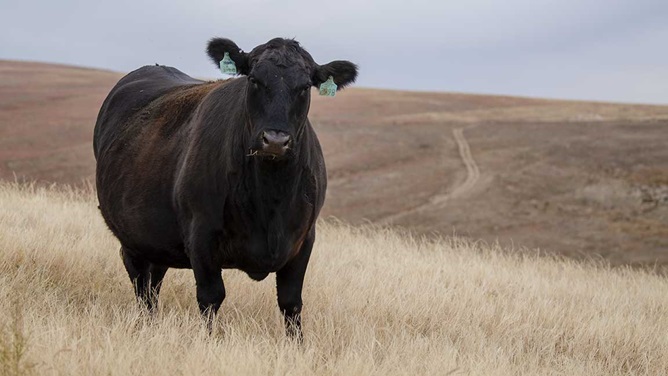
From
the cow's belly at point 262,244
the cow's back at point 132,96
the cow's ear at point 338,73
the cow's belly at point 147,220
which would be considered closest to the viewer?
the cow's belly at point 262,244

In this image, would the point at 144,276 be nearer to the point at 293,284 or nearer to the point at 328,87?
A: the point at 293,284

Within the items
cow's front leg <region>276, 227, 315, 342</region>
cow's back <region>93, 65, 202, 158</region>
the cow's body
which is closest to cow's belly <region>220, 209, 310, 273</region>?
the cow's body

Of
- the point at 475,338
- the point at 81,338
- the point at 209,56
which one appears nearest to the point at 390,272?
the point at 475,338

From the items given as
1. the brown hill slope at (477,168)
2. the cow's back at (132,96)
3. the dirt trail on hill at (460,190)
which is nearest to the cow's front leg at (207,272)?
the cow's back at (132,96)

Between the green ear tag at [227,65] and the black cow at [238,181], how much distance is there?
0.04 metres

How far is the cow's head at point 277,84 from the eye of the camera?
5434 millimetres

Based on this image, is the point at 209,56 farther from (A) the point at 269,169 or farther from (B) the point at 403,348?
(B) the point at 403,348

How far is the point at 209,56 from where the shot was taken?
6.34m

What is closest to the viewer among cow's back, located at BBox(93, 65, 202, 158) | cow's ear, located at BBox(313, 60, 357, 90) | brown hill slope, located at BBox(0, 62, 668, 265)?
cow's ear, located at BBox(313, 60, 357, 90)

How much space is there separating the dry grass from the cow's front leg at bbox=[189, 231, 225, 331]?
19cm

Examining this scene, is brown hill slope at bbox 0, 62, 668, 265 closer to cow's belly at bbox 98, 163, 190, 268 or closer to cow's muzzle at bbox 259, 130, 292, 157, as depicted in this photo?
cow's belly at bbox 98, 163, 190, 268

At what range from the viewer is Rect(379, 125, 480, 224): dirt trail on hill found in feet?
110

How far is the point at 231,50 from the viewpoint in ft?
20.3

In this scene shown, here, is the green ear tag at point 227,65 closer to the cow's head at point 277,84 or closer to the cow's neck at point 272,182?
the cow's head at point 277,84
